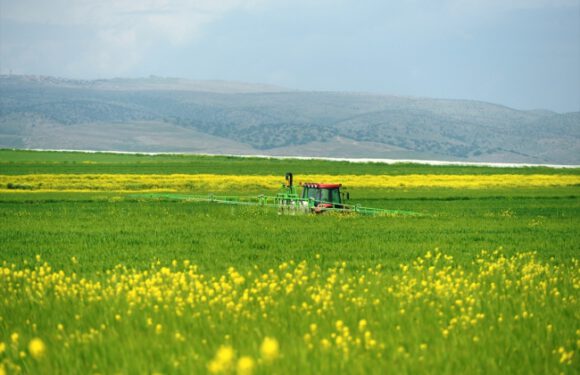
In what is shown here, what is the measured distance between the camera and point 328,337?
902cm

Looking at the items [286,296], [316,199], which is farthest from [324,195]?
[286,296]

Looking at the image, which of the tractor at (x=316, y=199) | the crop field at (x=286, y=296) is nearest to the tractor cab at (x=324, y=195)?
the tractor at (x=316, y=199)

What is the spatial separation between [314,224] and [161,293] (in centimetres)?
1586

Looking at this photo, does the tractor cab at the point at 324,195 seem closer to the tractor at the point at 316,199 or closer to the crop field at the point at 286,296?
the tractor at the point at 316,199

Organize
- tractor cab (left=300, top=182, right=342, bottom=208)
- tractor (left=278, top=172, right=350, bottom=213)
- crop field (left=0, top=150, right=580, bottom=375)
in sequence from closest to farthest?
1. crop field (left=0, top=150, right=580, bottom=375)
2. tractor (left=278, top=172, right=350, bottom=213)
3. tractor cab (left=300, top=182, right=342, bottom=208)

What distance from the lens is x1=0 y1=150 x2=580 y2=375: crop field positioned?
8.15 metres

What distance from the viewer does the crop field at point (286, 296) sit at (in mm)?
8148

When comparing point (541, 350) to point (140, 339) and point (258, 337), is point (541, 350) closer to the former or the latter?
point (258, 337)

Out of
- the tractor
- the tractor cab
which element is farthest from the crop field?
the tractor cab

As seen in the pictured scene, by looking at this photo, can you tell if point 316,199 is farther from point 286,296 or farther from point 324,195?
point 286,296

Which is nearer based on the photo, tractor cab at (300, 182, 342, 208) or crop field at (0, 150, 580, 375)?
crop field at (0, 150, 580, 375)

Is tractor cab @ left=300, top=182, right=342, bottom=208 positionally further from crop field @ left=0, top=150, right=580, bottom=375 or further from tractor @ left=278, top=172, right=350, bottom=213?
crop field @ left=0, top=150, right=580, bottom=375

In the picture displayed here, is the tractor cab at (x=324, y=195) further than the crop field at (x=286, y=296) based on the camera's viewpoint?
Yes

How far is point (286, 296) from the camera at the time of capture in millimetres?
11047
